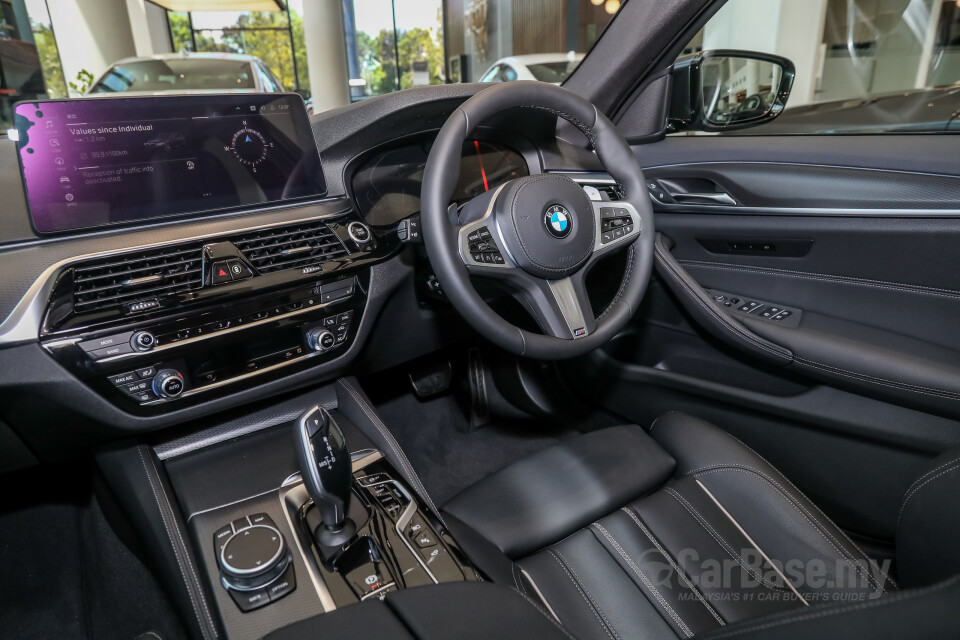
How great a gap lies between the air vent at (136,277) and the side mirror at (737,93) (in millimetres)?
1207

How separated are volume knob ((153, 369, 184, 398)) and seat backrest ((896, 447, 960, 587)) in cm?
110

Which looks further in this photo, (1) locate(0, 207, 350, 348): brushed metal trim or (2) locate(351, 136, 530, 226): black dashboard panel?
(2) locate(351, 136, 530, 226): black dashboard panel

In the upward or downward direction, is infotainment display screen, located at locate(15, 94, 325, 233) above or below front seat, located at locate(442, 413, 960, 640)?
above

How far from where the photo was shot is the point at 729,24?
63.3 inches

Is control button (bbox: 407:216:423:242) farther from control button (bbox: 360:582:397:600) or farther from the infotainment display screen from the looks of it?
control button (bbox: 360:582:397:600)

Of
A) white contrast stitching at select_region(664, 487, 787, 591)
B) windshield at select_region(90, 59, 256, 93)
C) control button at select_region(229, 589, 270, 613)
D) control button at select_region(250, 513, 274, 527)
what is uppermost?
windshield at select_region(90, 59, 256, 93)

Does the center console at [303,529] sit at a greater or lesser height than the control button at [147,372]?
lesser

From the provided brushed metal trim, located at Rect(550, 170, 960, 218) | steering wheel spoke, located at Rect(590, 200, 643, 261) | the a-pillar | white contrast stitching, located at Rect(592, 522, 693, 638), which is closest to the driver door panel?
brushed metal trim, located at Rect(550, 170, 960, 218)

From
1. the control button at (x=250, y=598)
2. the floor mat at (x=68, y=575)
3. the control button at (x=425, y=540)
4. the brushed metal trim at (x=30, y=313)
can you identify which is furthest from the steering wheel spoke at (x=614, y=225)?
the floor mat at (x=68, y=575)

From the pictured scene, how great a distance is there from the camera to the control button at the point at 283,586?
90 centimetres

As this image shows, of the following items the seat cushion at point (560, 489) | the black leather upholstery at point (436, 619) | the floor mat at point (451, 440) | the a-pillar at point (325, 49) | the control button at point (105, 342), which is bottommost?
the floor mat at point (451, 440)

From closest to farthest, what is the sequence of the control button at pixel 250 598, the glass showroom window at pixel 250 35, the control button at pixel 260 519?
the control button at pixel 250 598
the control button at pixel 260 519
the glass showroom window at pixel 250 35

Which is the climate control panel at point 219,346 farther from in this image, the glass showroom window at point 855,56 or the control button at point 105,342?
the glass showroom window at point 855,56

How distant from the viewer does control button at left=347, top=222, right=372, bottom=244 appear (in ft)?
4.08
